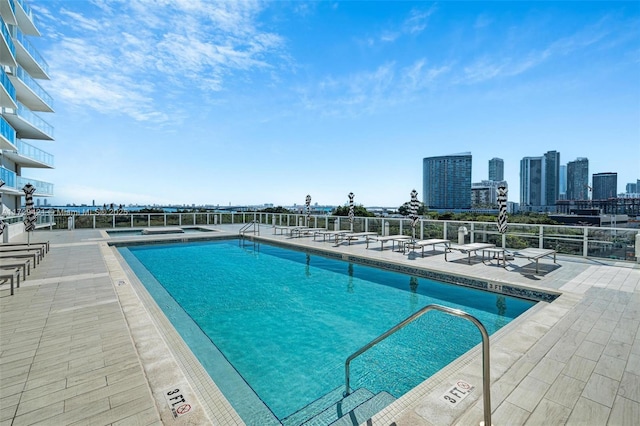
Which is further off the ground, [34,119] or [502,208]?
[34,119]

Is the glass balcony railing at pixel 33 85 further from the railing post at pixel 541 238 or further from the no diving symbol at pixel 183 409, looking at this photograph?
the railing post at pixel 541 238

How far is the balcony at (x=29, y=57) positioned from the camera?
17.7 metres

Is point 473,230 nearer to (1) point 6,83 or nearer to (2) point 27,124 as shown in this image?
(1) point 6,83

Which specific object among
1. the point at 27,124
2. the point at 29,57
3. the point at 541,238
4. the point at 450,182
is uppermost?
the point at 29,57

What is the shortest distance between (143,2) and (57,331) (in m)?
10.4

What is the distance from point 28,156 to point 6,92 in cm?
610

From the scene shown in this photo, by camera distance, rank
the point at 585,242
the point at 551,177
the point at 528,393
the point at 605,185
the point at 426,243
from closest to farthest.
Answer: the point at 528,393
the point at 585,242
the point at 426,243
the point at 605,185
the point at 551,177

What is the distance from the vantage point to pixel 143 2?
938cm

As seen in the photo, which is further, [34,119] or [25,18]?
[34,119]

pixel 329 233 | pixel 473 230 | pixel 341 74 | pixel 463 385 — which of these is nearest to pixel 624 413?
pixel 463 385

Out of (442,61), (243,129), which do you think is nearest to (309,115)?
(243,129)

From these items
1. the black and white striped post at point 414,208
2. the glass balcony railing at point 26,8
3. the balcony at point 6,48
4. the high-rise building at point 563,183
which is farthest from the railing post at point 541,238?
the high-rise building at point 563,183

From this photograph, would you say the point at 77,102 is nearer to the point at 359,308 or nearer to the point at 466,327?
the point at 359,308

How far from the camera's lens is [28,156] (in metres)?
19.3
